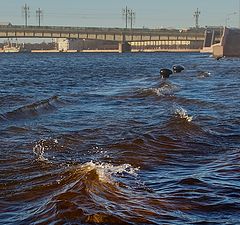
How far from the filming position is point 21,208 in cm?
888

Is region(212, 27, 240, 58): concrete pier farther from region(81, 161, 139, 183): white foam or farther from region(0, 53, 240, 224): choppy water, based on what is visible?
region(81, 161, 139, 183): white foam

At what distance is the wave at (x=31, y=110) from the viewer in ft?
72.1

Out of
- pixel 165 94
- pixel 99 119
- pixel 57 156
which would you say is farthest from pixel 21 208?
pixel 165 94

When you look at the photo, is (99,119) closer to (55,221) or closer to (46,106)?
(46,106)

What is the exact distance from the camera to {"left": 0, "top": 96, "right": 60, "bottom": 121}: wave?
72.1 ft

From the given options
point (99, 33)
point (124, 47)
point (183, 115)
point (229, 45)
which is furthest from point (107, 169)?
point (124, 47)

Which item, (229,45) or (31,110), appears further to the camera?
(229,45)

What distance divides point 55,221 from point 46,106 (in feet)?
59.6

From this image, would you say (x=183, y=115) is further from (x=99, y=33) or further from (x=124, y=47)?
(x=124, y=47)

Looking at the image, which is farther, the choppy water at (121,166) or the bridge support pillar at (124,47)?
the bridge support pillar at (124,47)

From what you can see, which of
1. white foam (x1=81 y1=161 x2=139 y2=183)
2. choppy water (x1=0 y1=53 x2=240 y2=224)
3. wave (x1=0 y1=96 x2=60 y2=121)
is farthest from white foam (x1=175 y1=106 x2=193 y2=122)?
white foam (x1=81 y1=161 x2=139 y2=183)

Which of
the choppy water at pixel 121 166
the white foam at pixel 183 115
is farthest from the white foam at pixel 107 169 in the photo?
the white foam at pixel 183 115

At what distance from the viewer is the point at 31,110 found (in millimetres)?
24000

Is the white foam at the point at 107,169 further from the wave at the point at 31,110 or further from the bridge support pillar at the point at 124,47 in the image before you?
the bridge support pillar at the point at 124,47
